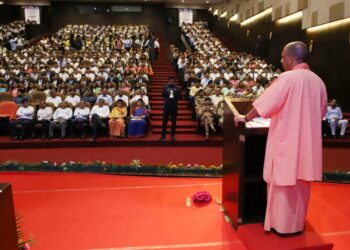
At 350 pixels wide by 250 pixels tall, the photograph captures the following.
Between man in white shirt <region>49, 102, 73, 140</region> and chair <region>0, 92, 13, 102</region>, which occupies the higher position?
chair <region>0, 92, 13, 102</region>

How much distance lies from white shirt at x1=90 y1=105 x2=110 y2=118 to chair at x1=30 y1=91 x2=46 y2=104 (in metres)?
1.64

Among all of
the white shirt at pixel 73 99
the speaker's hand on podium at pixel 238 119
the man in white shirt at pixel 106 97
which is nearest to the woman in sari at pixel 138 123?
the man in white shirt at pixel 106 97

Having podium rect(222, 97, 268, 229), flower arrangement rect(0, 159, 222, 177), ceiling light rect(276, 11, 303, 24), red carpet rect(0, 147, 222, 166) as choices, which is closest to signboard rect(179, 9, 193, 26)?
ceiling light rect(276, 11, 303, 24)

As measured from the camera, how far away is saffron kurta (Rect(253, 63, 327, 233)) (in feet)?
7.57

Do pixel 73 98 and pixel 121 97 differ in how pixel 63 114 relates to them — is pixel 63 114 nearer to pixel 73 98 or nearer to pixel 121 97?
pixel 73 98

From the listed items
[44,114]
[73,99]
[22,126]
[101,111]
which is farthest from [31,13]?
[101,111]

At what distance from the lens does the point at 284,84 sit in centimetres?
231

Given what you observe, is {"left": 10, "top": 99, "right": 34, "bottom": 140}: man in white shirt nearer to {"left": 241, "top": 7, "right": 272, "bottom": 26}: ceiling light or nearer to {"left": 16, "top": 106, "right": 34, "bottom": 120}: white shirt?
{"left": 16, "top": 106, "right": 34, "bottom": 120}: white shirt

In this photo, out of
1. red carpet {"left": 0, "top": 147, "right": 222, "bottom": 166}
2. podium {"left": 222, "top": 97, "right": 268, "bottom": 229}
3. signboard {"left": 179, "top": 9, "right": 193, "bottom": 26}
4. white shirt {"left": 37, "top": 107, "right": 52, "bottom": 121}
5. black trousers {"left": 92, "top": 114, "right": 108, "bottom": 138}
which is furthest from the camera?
signboard {"left": 179, "top": 9, "right": 193, "bottom": 26}

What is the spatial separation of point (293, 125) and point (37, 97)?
287 inches

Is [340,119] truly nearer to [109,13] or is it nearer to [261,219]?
[261,219]

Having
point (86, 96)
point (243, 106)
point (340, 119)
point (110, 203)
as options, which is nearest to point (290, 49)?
point (243, 106)

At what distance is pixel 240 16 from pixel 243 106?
52.7 ft

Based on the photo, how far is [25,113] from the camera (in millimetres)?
7340
